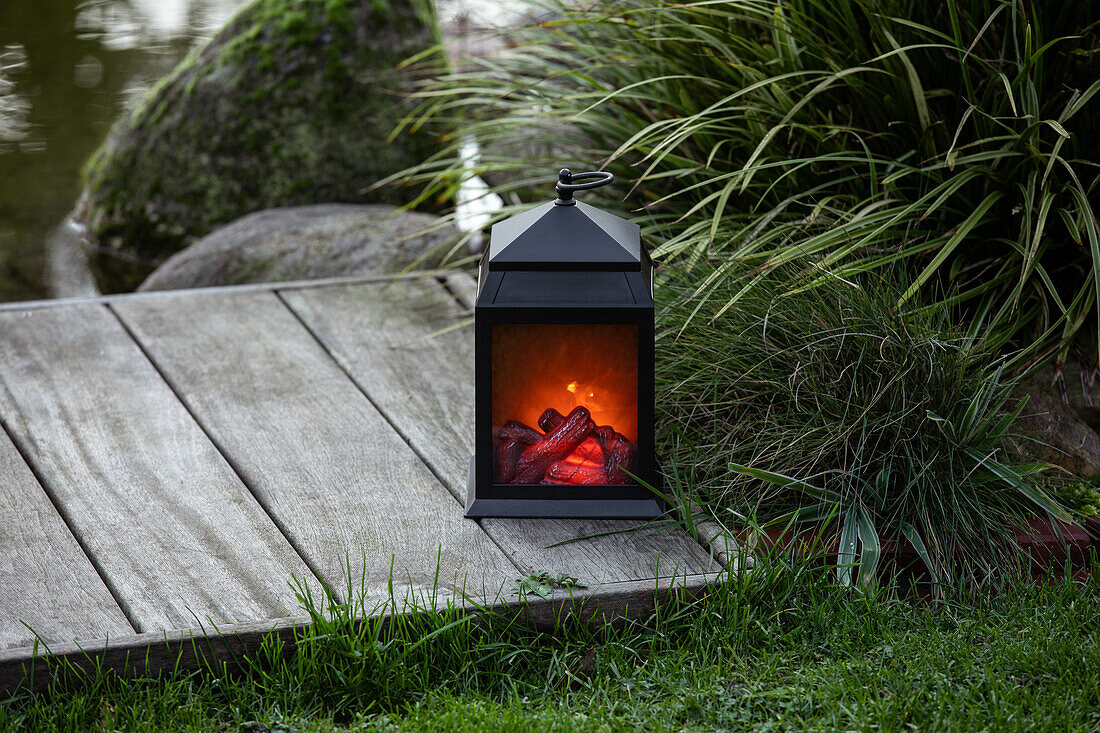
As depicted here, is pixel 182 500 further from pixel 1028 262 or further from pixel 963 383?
pixel 1028 262

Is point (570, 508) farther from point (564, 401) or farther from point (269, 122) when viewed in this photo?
point (269, 122)

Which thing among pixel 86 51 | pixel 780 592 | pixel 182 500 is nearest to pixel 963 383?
pixel 780 592

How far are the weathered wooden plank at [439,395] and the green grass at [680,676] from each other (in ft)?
0.46

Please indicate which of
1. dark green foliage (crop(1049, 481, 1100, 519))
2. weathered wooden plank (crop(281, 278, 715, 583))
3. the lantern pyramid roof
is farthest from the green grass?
the lantern pyramid roof

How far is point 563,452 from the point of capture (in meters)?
2.07

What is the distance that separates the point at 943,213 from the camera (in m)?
2.39

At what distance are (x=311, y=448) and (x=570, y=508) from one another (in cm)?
65

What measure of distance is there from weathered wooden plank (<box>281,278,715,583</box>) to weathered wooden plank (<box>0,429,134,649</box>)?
72cm

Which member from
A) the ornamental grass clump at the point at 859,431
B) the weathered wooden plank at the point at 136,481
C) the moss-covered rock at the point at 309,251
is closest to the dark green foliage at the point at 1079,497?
the ornamental grass clump at the point at 859,431

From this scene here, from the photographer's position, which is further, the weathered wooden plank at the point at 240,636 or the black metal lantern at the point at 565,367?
the black metal lantern at the point at 565,367

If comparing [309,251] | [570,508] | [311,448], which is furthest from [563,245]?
[309,251]

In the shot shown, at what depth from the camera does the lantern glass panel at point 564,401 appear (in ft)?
6.49

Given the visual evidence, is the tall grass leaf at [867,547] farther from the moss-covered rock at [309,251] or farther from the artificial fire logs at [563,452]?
the moss-covered rock at [309,251]

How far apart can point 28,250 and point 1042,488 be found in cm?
415
